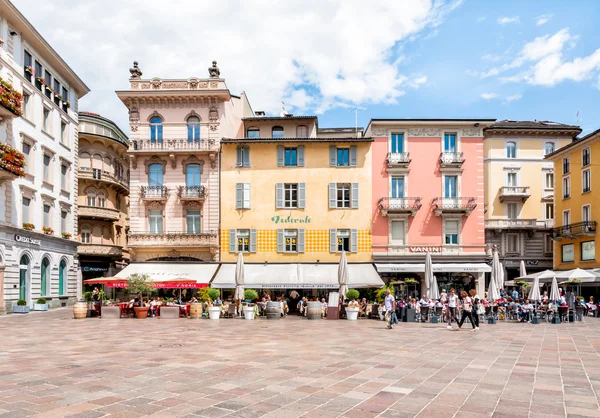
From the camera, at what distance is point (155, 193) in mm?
32875

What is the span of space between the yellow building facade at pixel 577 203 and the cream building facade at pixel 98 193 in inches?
1529

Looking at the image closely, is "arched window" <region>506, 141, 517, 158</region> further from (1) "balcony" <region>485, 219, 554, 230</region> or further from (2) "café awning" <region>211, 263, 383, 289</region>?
(2) "café awning" <region>211, 263, 383, 289</region>

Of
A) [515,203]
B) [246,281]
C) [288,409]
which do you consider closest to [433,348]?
[288,409]

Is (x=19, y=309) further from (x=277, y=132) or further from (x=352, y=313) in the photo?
(x=277, y=132)

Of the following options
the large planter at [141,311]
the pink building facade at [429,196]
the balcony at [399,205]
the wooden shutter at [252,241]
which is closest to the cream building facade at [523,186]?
the pink building facade at [429,196]

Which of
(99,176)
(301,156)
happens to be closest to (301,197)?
(301,156)

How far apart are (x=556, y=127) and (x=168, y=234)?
36337mm

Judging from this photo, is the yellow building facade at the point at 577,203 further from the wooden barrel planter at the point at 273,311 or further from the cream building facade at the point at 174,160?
the cream building facade at the point at 174,160

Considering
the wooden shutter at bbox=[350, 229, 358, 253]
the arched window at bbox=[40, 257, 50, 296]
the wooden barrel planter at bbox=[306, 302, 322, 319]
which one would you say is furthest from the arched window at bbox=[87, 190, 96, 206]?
the wooden barrel planter at bbox=[306, 302, 322, 319]

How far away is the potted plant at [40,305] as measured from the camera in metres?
30.0

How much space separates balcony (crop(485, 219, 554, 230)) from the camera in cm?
4472

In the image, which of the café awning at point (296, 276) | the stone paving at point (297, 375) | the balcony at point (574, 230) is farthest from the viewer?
the balcony at point (574, 230)

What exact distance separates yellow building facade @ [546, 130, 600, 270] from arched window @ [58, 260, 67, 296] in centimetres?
3916

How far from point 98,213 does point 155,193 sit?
40.4 feet
